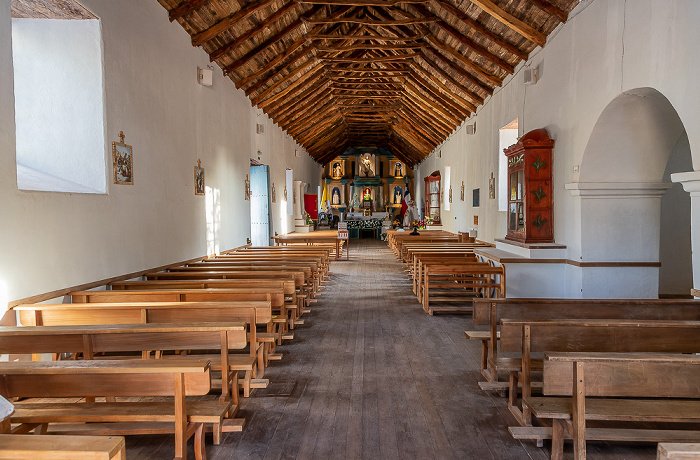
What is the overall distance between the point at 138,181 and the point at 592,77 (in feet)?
17.5

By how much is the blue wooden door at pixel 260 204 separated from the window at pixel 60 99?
758 cm

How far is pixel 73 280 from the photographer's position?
15.0 ft

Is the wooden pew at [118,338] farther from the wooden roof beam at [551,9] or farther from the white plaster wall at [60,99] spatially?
the wooden roof beam at [551,9]

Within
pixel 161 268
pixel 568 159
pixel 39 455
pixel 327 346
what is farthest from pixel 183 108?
pixel 39 455

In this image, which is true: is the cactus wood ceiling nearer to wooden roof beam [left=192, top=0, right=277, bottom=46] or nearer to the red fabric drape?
wooden roof beam [left=192, top=0, right=277, bottom=46]

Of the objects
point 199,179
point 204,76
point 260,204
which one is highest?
point 204,76

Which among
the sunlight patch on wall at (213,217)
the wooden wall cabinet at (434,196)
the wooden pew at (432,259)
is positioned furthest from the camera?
the wooden wall cabinet at (434,196)

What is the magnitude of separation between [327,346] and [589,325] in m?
2.84

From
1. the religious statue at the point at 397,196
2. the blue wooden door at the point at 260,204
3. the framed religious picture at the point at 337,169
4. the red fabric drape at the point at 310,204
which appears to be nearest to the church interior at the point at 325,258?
the blue wooden door at the point at 260,204

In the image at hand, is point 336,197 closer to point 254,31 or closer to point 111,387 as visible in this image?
point 254,31

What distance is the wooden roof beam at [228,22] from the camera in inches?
282

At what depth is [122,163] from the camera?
5.39m

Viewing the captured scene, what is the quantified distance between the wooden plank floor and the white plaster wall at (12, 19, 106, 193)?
290cm

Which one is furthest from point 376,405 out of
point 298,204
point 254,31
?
point 298,204
